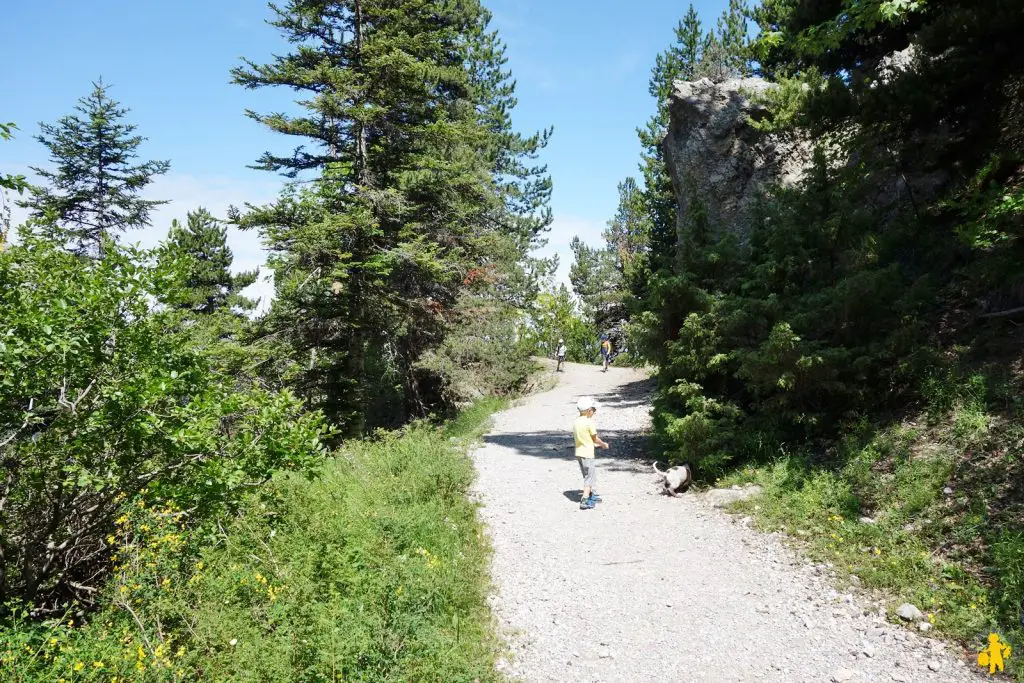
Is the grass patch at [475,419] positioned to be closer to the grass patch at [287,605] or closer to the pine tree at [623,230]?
the grass patch at [287,605]

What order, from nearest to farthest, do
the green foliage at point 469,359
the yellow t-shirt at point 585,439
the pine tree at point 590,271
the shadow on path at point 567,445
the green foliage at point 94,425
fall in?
the green foliage at point 94,425 → the yellow t-shirt at point 585,439 → the shadow on path at point 567,445 → the green foliage at point 469,359 → the pine tree at point 590,271

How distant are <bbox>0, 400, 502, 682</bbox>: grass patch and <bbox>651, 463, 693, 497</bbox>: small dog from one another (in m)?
3.28

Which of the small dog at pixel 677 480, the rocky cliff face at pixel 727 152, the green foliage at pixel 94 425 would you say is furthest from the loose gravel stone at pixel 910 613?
the rocky cliff face at pixel 727 152

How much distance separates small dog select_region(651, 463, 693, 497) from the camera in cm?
891

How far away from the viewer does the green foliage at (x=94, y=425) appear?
5.09m

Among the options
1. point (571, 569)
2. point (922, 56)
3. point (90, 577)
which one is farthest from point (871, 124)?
point (90, 577)

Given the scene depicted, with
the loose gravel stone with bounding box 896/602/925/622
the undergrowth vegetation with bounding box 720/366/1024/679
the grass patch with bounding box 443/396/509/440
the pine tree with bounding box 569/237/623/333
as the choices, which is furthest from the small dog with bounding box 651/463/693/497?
the pine tree with bounding box 569/237/623/333

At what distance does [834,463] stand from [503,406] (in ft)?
45.5

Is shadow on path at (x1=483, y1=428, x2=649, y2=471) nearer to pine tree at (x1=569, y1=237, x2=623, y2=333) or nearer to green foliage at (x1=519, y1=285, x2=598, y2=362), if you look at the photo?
green foliage at (x1=519, y1=285, x2=598, y2=362)

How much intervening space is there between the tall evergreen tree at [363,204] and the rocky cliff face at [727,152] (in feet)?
20.5

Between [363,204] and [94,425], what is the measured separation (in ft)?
35.1

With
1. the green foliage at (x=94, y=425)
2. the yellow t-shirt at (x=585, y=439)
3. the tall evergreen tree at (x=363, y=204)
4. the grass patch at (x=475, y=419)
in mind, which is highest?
the tall evergreen tree at (x=363, y=204)

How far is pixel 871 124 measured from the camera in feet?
27.0
